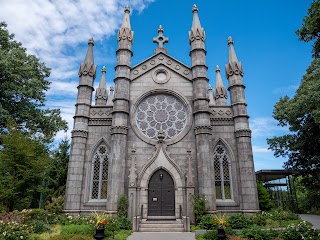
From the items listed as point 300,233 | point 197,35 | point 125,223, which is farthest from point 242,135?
point 125,223

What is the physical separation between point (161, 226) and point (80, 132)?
827 cm

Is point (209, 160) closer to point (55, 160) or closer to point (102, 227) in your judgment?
point (102, 227)

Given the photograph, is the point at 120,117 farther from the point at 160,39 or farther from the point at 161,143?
the point at 160,39

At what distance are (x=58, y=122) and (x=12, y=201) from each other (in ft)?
29.9

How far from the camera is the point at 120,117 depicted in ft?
56.3

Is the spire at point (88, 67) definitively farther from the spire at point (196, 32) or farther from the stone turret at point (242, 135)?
the stone turret at point (242, 135)

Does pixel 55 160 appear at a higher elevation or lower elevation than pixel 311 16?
lower

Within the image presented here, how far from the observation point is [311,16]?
888 centimetres

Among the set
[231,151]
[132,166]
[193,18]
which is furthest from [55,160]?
[193,18]

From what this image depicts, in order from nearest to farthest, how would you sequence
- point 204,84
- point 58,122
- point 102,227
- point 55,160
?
1. point 102,227
2. point 204,84
3. point 55,160
4. point 58,122

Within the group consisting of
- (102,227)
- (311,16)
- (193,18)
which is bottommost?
(102,227)

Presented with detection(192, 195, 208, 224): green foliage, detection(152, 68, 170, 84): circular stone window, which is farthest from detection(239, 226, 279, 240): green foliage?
detection(152, 68, 170, 84): circular stone window

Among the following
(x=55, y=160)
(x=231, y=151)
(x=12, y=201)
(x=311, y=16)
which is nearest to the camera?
(x=311, y=16)

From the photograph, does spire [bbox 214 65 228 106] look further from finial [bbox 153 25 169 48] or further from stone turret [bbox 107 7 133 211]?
stone turret [bbox 107 7 133 211]
